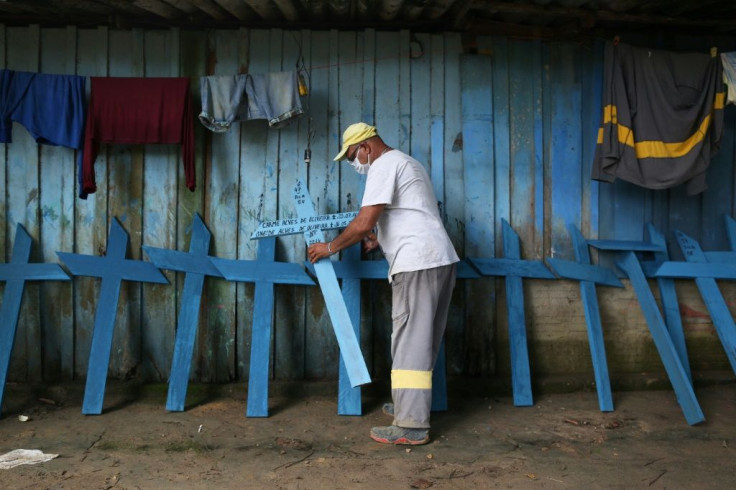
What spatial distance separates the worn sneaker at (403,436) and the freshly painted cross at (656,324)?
197cm

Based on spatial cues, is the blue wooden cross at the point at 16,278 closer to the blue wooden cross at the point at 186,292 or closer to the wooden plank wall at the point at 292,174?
the wooden plank wall at the point at 292,174

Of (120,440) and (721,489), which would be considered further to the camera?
(120,440)

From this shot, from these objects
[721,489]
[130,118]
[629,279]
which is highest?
[130,118]

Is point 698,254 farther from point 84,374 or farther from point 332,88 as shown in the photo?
point 84,374

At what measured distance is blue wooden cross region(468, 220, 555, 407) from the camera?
4883 millimetres

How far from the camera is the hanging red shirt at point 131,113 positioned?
4.66 m

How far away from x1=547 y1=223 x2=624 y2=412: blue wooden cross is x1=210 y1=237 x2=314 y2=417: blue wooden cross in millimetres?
2099

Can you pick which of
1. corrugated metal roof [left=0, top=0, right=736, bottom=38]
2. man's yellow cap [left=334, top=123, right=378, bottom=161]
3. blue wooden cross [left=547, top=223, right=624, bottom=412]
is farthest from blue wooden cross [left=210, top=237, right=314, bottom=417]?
blue wooden cross [left=547, top=223, right=624, bottom=412]

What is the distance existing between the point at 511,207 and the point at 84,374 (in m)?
3.69

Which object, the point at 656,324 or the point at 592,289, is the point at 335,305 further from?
the point at 656,324

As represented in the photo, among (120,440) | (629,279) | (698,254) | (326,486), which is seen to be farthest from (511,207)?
(120,440)

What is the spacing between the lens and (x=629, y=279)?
204 inches

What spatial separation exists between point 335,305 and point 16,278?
8.07 feet

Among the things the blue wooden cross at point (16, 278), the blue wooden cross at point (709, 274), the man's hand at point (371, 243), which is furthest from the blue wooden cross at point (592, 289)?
the blue wooden cross at point (16, 278)
